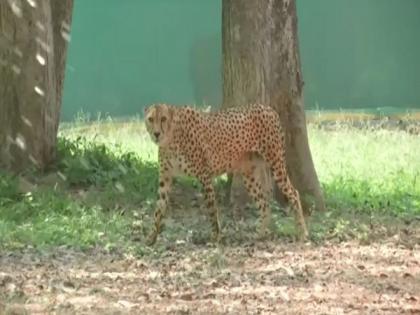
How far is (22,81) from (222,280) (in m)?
3.89

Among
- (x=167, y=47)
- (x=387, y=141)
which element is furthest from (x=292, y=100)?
(x=167, y=47)

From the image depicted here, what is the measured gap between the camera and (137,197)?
10172 mm

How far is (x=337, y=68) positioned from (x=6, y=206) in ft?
21.3

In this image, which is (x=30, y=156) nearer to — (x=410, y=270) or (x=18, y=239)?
(x=18, y=239)

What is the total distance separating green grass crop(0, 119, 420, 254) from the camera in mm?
A: 8750

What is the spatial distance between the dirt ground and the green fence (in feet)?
20.0

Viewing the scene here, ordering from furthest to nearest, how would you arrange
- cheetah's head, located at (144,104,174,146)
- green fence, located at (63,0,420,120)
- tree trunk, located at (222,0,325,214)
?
green fence, located at (63,0,420,120), tree trunk, located at (222,0,325,214), cheetah's head, located at (144,104,174,146)

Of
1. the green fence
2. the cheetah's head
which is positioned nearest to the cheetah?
the cheetah's head

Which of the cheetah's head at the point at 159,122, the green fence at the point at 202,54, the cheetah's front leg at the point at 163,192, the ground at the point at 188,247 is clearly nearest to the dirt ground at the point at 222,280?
the ground at the point at 188,247

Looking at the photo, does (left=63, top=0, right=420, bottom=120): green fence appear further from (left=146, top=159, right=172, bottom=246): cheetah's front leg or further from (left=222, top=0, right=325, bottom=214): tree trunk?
(left=146, top=159, right=172, bottom=246): cheetah's front leg

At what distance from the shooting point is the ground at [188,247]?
6.70 meters

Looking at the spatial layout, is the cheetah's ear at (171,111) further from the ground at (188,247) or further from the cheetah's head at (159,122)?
the ground at (188,247)

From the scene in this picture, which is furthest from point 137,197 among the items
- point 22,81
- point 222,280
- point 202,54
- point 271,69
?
point 202,54

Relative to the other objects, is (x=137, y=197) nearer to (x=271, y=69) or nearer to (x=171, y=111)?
(x=271, y=69)
